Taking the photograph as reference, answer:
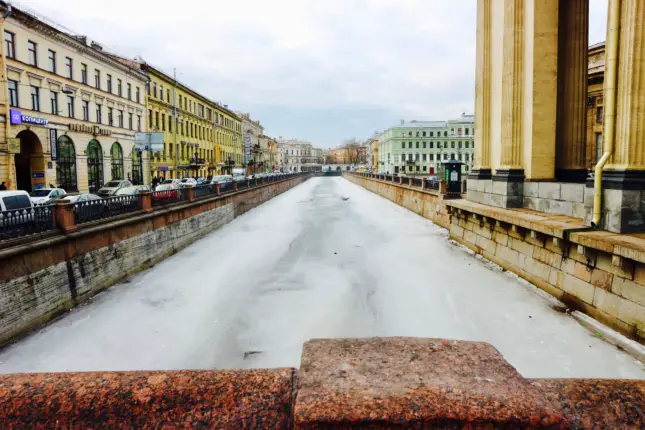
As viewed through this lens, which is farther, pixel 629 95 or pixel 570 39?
pixel 570 39

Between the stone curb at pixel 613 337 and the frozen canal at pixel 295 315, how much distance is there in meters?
0.18

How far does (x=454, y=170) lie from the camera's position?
2330cm

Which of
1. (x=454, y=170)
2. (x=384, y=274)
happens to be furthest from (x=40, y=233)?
(x=454, y=170)

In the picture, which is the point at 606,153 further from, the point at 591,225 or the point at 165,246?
the point at 165,246

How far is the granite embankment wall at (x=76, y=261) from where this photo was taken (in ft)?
30.2

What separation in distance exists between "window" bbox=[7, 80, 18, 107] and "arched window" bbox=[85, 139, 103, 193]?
25.4ft

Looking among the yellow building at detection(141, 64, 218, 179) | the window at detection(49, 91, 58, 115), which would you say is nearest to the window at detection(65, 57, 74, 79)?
the window at detection(49, 91, 58, 115)

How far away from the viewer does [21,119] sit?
1049 inches

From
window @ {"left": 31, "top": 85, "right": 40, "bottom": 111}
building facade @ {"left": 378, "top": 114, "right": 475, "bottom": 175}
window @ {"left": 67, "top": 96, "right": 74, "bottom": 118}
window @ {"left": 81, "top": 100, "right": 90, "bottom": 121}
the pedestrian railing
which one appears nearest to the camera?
the pedestrian railing

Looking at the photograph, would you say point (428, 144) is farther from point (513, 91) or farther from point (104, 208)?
point (104, 208)

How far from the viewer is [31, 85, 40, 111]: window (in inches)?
1112

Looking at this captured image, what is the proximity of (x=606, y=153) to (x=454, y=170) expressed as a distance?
45.5 ft

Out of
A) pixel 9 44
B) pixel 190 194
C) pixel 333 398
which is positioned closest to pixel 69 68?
pixel 9 44

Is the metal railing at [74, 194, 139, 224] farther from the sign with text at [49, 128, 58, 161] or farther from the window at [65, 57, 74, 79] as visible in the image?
the window at [65, 57, 74, 79]
